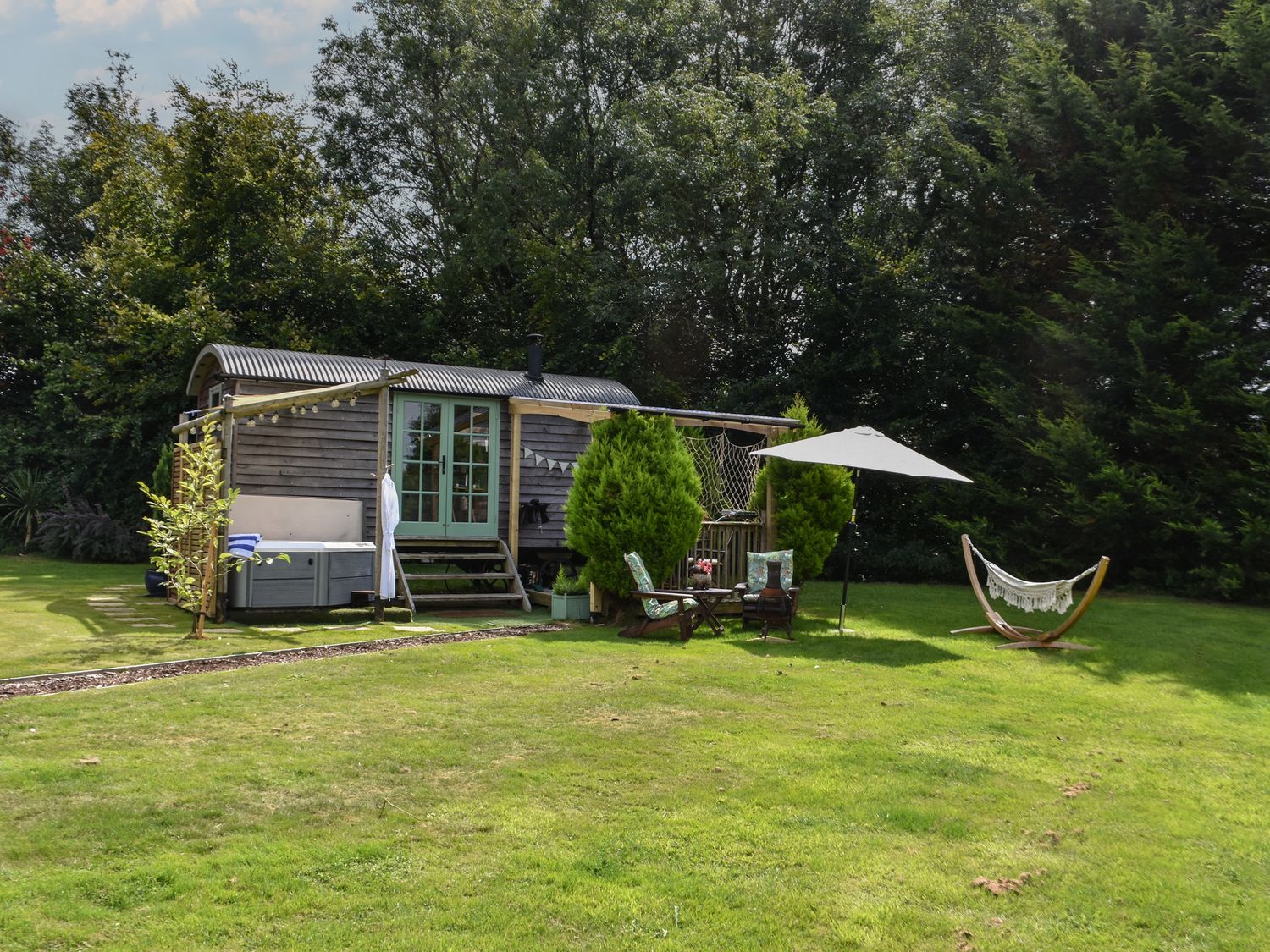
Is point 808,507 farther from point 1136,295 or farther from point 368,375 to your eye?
point 1136,295

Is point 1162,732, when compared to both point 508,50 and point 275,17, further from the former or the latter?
point 275,17

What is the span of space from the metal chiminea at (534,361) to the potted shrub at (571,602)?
148 inches

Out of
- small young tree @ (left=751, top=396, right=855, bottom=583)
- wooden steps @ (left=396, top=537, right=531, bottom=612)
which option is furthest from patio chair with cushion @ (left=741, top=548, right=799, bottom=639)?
wooden steps @ (left=396, top=537, right=531, bottom=612)

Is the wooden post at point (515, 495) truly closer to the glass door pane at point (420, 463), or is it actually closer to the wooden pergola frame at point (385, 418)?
the wooden pergola frame at point (385, 418)

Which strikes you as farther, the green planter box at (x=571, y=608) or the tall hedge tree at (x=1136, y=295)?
the tall hedge tree at (x=1136, y=295)

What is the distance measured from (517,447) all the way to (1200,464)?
9120mm

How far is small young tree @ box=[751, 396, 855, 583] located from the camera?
1062 centimetres

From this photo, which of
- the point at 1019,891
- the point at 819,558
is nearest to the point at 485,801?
the point at 1019,891

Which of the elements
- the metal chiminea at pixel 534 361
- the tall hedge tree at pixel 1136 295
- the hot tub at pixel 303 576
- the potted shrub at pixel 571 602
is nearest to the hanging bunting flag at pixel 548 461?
the metal chiminea at pixel 534 361

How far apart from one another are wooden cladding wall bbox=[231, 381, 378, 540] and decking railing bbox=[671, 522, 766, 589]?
12.3ft

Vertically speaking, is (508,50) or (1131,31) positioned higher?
(508,50)

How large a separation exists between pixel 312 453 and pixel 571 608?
3555 mm

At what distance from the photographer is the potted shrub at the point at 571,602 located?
987cm

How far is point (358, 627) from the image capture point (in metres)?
8.86
